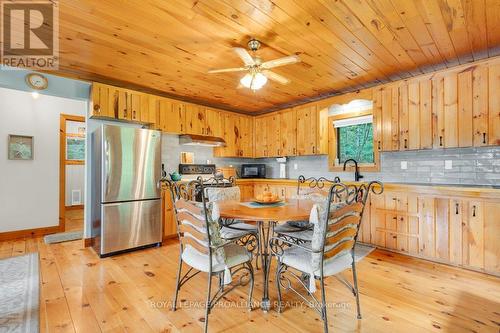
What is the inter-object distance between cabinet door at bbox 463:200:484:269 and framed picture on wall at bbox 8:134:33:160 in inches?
244

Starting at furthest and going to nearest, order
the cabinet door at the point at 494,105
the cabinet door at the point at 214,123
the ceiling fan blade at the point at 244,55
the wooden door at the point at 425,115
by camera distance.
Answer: the cabinet door at the point at 214,123 < the wooden door at the point at 425,115 < the cabinet door at the point at 494,105 < the ceiling fan blade at the point at 244,55

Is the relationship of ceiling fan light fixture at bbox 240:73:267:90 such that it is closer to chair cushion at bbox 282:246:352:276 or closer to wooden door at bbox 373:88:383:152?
chair cushion at bbox 282:246:352:276

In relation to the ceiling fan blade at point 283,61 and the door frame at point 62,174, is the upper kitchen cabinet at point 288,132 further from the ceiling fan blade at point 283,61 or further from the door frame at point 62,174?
the door frame at point 62,174

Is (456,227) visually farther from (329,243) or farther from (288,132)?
(288,132)

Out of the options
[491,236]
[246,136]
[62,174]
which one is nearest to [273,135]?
[246,136]

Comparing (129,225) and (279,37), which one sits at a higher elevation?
(279,37)

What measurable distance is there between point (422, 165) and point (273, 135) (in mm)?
2579

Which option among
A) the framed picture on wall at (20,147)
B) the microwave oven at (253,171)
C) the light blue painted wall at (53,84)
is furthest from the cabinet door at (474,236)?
the framed picture on wall at (20,147)

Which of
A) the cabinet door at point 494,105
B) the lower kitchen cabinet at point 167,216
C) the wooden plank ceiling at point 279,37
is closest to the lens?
the wooden plank ceiling at point 279,37

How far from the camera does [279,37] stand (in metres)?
2.37

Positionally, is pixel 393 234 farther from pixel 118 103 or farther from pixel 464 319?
pixel 118 103

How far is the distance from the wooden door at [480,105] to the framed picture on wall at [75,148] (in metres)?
7.71

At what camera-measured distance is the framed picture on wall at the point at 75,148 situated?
245 inches

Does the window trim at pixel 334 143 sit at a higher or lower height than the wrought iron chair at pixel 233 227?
higher
